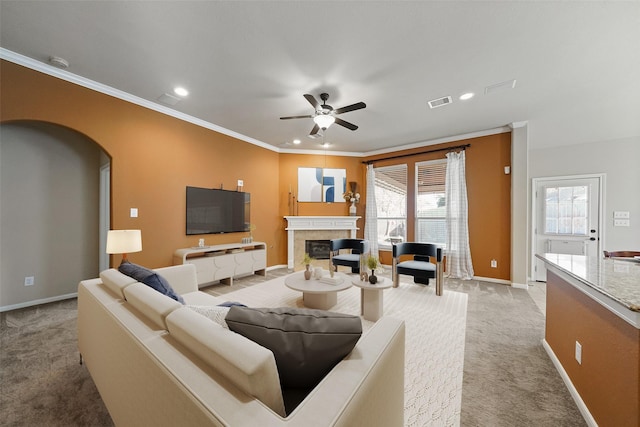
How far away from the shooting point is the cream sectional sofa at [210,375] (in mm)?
644

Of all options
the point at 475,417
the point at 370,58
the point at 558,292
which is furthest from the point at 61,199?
the point at 558,292

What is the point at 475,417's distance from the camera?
1.47 metres

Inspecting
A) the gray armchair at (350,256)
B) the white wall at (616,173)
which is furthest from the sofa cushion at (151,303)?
the white wall at (616,173)

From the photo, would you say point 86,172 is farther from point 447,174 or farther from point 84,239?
point 447,174

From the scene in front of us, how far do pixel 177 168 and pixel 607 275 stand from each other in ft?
15.5

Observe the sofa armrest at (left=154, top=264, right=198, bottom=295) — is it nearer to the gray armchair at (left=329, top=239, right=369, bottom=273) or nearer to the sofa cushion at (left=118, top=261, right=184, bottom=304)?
the sofa cushion at (left=118, top=261, right=184, bottom=304)

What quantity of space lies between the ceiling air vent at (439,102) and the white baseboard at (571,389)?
116 inches

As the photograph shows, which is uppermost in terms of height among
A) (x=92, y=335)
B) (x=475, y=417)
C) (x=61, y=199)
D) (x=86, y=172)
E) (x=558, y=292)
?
(x=86, y=172)

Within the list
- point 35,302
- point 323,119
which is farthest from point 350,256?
point 35,302

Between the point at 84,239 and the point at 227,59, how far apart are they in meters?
3.38

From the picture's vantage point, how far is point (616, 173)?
407 centimetres

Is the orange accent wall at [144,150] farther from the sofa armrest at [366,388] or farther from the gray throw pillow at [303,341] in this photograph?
the sofa armrest at [366,388]

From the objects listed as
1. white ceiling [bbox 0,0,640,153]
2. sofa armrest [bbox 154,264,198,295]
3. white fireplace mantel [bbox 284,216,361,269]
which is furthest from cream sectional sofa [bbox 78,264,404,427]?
white fireplace mantel [bbox 284,216,361,269]

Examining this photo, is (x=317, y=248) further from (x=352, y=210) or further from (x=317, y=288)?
(x=317, y=288)
